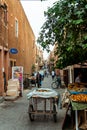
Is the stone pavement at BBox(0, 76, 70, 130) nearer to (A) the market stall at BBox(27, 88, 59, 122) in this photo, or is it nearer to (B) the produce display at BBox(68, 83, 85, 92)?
(A) the market stall at BBox(27, 88, 59, 122)

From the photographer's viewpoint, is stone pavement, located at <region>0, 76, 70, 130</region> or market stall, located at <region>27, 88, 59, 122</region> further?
market stall, located at <region>27, 88, 59, 122</region>

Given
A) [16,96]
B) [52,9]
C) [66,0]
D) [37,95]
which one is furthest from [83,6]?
[16,96]

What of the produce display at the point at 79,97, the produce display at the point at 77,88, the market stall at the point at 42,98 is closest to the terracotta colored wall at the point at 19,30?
the market stall at the point at 42,98

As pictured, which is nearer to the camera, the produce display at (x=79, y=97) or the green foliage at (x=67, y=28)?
the green foliage at (x=67, y=28)

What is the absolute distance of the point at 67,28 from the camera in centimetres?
905

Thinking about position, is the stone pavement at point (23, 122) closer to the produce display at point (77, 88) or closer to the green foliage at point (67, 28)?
the produce display at point (77, 88)

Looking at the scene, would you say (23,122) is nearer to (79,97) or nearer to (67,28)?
(79,97)

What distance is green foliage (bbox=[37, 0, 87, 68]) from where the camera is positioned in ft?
27.8

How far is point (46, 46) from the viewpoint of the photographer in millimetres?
10688

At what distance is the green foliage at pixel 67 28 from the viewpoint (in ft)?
27.8

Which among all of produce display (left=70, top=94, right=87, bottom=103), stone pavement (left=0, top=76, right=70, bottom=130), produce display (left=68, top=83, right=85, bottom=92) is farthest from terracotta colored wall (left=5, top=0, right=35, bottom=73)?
produce display (left=70, top=94, right=87, bottom=103)

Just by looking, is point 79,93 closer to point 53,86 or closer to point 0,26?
point 0,26

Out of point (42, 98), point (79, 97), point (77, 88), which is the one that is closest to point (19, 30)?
point (42, 98)

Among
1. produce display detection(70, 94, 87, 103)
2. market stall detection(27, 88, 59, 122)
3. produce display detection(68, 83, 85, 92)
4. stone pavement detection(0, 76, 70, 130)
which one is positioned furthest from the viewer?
market stall detection(27, 88, 59, 122)
